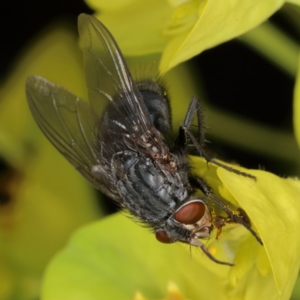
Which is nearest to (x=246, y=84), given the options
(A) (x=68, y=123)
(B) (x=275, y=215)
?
(A) (x=68, y=123)

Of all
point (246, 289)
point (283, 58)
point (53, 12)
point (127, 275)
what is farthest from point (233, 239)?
point (53, 12)

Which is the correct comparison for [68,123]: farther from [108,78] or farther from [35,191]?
[35,191]

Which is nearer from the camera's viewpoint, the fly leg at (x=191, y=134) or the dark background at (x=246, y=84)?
the fly leg at (x=191, y=134)

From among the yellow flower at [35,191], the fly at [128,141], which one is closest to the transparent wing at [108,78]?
the fly at [128,141]

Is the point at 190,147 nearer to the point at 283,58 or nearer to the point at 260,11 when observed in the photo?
the point at 260,11

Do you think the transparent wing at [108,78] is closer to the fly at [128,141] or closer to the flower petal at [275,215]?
the fly at [128,141]

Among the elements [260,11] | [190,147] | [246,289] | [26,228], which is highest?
[260,11]

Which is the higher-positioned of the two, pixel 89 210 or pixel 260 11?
pixel 260 11

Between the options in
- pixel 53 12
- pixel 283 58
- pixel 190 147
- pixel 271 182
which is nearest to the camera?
pixel 271 182
